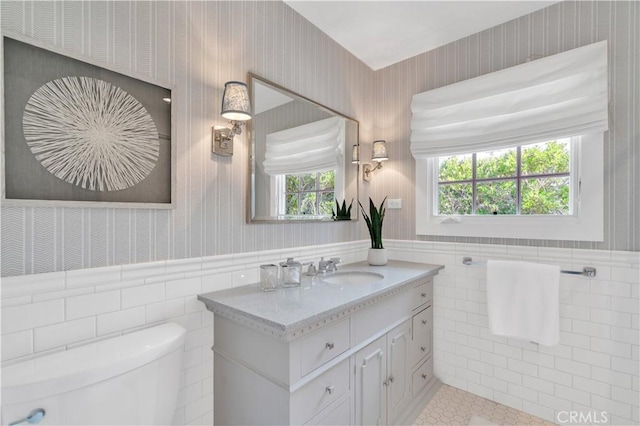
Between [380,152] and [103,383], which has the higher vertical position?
[380,152]

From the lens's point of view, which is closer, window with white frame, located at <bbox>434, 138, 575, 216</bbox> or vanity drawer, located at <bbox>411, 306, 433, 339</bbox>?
window with white frame, located at <bbox>434, 138, 575, 216</bbox>

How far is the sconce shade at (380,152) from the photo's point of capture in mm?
2322

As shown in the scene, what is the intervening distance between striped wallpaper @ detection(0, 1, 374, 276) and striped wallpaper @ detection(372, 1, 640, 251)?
82 cm

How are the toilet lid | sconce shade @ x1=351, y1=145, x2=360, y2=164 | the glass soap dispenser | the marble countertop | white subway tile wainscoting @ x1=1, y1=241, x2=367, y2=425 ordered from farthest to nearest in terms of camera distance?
sconce shade @ x1=351, y1=145, x2=360, y2=164 < the glass soap dispenser < the marble countertop < white subway tile wainscoting @ x1=1, y1=241, x2=367, y2=425 < the toilet lid

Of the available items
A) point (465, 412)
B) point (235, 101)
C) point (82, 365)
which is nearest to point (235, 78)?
point (235, 101)

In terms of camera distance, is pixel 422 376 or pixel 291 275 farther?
pixel 422 376

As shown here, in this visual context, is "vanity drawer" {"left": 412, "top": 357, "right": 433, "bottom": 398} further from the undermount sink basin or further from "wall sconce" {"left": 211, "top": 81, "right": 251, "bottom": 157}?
"wall sconce" {"left": 211, "top": 81, "right": 251, "bottom": 157}

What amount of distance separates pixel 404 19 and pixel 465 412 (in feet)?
8.51

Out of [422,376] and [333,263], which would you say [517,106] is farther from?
[422,376]

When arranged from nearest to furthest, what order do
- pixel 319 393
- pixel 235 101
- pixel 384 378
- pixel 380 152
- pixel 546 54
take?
pixel 319 393 < pixel 235 101 < pixel 384 378 < pixel 546 54 < pixel 380 152

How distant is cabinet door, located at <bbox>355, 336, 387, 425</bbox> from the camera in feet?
4.51

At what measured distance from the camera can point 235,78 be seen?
1533 millimetres

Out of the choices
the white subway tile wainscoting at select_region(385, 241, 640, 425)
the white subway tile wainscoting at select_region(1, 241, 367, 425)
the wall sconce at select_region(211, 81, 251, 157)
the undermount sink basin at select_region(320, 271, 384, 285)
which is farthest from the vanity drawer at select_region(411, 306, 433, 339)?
the wall sconce at select_region(211, 81, 251, 157)

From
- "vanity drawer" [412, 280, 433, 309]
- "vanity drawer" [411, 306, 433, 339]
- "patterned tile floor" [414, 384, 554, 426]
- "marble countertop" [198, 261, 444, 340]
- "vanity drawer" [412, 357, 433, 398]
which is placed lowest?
"patterned tile floor" [414, 384, 554, 426]
